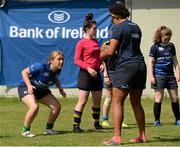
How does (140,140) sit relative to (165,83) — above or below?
below

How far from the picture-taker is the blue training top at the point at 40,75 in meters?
9.05

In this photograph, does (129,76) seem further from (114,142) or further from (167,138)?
(167,138)

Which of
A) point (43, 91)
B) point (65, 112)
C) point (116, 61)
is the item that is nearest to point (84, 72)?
point (43, 91)

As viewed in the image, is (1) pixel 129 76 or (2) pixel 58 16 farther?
(2) pixel 58 16

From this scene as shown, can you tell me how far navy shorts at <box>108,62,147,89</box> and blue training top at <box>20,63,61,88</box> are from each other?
4.87ft

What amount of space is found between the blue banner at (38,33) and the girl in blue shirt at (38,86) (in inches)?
250

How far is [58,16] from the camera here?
617 inches

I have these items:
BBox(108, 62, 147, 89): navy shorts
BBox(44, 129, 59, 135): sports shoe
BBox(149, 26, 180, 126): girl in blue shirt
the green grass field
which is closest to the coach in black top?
BBox(108, 62, 147, 89): navy shorts

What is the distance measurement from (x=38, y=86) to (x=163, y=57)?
251cm

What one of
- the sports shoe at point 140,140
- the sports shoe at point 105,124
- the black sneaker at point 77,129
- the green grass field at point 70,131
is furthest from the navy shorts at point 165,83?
the sports shoe at point 140,140

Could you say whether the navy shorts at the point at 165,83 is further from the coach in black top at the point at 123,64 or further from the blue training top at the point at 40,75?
the coach in black top at the point at 123,64

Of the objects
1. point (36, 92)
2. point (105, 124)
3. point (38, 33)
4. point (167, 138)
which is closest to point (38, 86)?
point (36, 92)

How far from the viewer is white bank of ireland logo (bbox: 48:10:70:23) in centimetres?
1566

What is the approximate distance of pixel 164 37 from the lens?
33.5 ft
